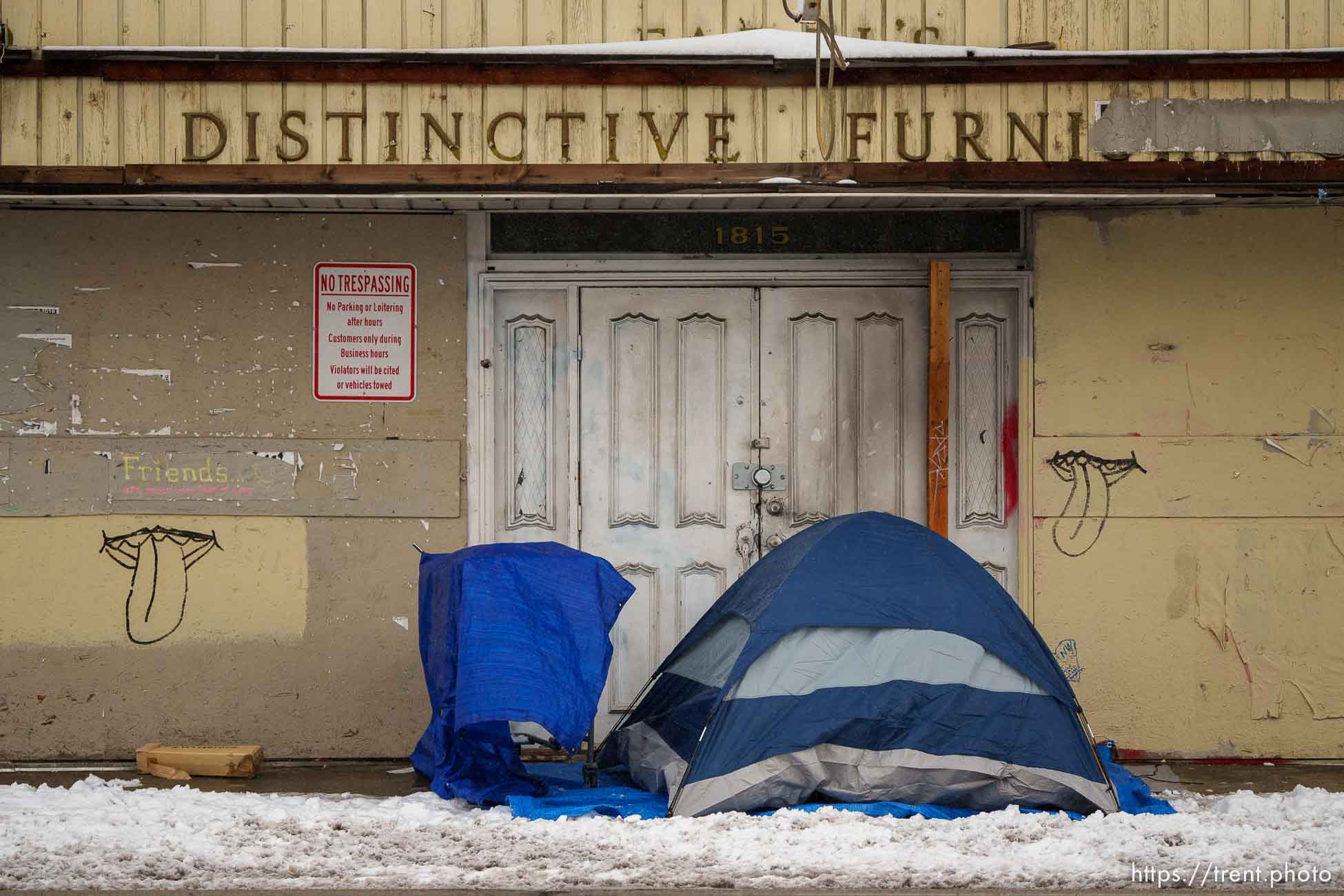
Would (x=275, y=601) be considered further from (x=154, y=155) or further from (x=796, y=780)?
(x=796, y=780)

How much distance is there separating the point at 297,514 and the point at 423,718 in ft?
4.46

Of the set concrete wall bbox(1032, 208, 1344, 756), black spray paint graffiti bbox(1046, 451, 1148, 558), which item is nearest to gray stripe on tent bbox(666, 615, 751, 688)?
concrete wall bbox(1032, 208, 1344, 756)

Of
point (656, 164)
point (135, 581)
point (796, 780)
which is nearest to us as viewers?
point (796, 780)

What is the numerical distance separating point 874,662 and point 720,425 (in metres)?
2.05

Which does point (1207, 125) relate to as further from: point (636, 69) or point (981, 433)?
point (636, 69)

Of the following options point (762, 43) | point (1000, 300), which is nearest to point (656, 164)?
point (762, 43)

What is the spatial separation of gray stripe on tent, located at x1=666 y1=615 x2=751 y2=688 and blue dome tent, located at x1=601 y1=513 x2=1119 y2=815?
0.02 m

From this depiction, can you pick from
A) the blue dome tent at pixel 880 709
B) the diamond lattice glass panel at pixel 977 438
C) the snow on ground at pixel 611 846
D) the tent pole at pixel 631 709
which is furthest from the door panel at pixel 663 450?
the snow on ground at pixel 611 846

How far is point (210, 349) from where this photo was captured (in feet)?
25.2

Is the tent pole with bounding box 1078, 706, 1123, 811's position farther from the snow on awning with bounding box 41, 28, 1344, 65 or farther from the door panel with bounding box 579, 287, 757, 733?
the snow on awning with bounding box 41, 28, 1344, 65

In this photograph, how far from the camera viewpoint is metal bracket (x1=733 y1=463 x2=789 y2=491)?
25.7ft

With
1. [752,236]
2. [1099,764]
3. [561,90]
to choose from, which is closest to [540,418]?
[752,236]

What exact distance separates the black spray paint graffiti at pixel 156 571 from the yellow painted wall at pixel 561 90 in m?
2.08

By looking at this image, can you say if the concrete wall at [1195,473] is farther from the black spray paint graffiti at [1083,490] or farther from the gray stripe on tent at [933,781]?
the gray stripe on tent at [933,781]
